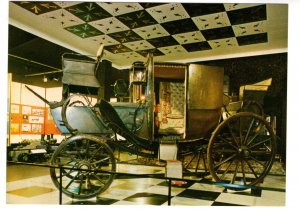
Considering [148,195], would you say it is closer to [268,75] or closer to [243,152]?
[243,152]

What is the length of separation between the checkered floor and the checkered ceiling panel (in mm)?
3150

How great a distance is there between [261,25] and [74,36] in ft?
14.3

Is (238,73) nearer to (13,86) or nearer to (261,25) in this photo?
(261,25)

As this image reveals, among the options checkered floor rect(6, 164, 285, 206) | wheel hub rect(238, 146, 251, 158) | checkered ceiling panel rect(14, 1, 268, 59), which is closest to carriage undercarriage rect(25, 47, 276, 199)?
wheel hub rect(238, 146, 251, 158)

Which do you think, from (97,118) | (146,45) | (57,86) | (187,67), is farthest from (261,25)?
(57,86)

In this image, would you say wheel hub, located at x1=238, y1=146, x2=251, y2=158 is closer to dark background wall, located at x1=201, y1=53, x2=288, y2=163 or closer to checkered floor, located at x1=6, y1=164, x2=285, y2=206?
checkered floor, located at x1=6, y1=164, x2=285, y2=206

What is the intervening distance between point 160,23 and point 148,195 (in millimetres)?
3795

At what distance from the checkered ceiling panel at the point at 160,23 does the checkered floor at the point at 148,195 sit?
124 inches

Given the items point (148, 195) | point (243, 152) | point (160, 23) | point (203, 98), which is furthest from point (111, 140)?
point (160, 23)

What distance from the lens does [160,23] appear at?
18.1ft

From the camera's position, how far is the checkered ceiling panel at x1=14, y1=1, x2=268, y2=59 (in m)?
4.82

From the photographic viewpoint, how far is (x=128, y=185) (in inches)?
139

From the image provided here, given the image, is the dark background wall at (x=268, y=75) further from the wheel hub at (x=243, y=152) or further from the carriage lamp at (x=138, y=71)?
the carriage lamp at (x=138, y=71)

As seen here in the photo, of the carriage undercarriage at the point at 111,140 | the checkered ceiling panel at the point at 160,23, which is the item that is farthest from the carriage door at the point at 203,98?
the checkered ceiling panel at the point at 160,23
